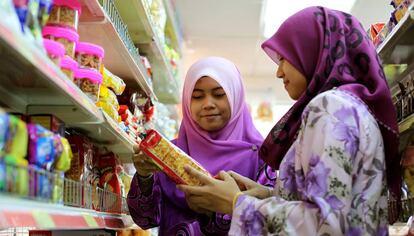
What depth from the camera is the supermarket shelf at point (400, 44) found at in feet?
6.16

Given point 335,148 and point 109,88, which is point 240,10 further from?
point 335,148

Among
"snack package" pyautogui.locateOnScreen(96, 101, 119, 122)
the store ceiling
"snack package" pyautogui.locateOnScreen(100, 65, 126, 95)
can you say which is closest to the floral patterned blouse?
"snack package" pyautogui.locateOnScreen(96, 101, 119, 122)

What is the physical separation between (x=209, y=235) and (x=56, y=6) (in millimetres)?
1024

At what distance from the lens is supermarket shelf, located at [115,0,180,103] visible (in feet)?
9.74

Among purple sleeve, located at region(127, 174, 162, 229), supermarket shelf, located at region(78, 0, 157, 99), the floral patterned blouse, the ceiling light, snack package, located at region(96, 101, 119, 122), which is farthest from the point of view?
the ceiling light

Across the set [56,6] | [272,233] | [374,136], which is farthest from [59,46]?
[374,136]

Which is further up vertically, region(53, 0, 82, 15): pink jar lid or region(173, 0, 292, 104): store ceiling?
region(173, 0, 292, 104): store ceiling

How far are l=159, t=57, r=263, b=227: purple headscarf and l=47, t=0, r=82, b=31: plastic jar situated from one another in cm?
72

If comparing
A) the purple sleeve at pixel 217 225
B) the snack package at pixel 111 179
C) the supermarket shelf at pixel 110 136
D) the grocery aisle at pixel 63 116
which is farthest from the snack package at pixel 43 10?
the snack package at pixel 111 179

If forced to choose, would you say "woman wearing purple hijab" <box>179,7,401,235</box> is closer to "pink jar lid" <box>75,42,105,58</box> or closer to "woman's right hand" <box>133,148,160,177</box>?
"woman's right hand" <box>133,148,160,177</box>

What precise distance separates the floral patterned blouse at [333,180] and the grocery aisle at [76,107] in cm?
24

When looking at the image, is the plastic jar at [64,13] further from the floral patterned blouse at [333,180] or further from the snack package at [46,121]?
the floral patterned blouse at [333,180]

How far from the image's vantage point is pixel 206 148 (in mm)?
2285

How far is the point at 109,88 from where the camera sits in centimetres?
257
